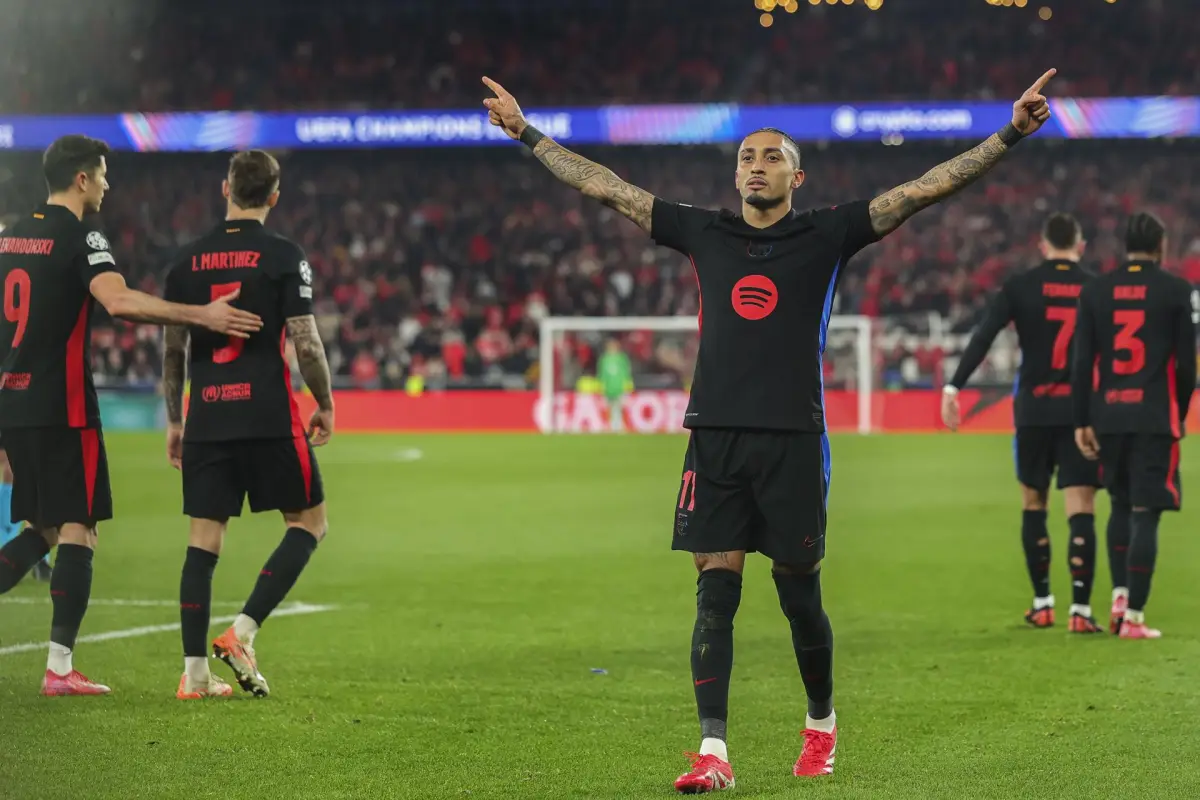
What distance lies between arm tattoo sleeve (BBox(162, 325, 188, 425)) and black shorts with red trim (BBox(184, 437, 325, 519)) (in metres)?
0.24

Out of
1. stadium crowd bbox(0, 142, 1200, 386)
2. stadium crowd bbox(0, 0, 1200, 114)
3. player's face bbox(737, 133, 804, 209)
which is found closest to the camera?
player's face bbox(737, 133, 804, 209)

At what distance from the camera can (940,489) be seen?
1775 centimetres

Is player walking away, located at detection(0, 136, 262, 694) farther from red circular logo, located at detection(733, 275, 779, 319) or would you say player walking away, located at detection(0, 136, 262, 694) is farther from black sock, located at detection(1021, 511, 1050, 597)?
black sock, located at detection(1021, 511, 1050, 597)

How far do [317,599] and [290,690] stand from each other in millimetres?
3147

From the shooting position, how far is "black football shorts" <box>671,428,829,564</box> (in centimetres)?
489

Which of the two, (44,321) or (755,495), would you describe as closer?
(755,495)

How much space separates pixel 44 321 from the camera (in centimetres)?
637

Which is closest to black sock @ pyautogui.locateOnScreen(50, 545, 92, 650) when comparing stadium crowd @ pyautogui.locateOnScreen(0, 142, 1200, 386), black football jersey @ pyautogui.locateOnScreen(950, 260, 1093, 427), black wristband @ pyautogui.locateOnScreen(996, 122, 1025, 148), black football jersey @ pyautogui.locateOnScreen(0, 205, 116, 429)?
black football jersey @ pyautogui.locateOnScreen(0, 205, 116, 429)

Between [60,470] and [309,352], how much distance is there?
109cm

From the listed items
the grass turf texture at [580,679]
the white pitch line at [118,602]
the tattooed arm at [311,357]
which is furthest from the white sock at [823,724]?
the white pitch line at [118,602]

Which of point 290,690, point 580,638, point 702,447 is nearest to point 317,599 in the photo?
point 580,638

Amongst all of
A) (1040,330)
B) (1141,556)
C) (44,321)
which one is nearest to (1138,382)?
(1040,330)

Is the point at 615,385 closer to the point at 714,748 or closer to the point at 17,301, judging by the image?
the point at 17,301

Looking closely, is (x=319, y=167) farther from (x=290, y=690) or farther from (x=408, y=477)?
(x=290, y=690)
